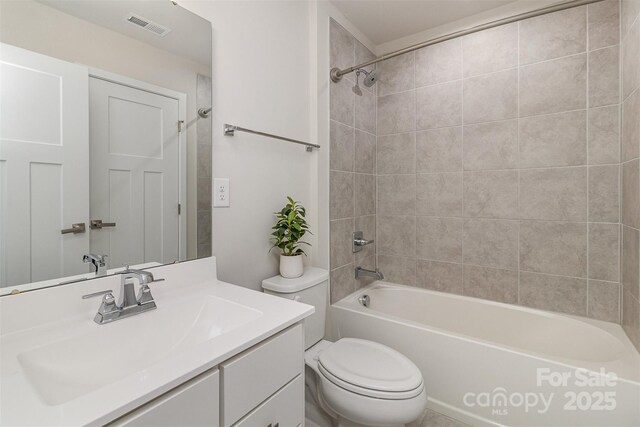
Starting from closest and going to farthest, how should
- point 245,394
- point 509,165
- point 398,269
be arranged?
point 245,394 < point 509,165 < point 398,269

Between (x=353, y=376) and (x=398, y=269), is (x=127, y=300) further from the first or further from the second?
(x=398, y=269)

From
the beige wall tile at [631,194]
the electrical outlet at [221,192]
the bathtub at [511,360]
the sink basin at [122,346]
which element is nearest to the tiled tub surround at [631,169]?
the beige wall tile at [631,194]

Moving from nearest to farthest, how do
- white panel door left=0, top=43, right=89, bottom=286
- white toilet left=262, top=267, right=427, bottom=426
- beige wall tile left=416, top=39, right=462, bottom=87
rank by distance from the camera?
A: white panel door left=0, top=43, right=89, bottom=286 → white toilet left=262, top=267, right=427, bottom=426 → beige wall tile left=416, top=39, right=462, bottom=87

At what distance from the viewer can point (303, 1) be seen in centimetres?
178

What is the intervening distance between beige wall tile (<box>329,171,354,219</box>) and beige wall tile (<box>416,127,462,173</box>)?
1.87ft

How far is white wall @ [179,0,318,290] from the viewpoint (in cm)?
134

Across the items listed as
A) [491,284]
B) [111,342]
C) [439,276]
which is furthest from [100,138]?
[491,284]

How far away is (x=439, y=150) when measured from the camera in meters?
2.14

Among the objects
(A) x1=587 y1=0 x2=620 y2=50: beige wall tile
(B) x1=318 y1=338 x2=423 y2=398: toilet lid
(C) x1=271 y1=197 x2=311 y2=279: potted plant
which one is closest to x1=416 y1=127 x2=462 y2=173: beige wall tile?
(A) x1=587 y1=0 x2=620 y2=50: beige wall tile

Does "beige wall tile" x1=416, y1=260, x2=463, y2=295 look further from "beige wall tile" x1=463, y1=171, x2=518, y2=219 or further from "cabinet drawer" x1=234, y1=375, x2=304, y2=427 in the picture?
"cabinet drawer" x1=234, y1=375, x2=304, y2=427

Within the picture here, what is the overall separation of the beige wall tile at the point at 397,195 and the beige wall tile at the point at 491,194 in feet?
1.22

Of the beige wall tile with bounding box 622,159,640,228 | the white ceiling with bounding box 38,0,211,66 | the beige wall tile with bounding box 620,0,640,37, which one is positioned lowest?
the beige wall tile with bounding box 622,159,640,228

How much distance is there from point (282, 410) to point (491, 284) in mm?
1663

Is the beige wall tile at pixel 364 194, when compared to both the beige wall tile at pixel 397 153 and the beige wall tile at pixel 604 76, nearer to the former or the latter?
the beige wall tile at pixel 397 153
